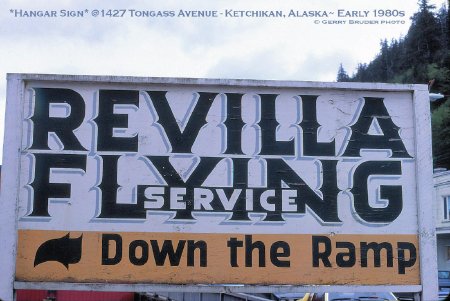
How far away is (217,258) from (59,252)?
36.3 inches

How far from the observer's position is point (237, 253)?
379 cm

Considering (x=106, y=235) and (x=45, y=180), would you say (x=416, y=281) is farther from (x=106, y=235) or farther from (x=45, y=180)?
(x=45, y=180)

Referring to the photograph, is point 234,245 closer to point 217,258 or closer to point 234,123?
point 217,258

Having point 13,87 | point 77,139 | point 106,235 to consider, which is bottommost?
point 106,235

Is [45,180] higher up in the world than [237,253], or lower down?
higher up

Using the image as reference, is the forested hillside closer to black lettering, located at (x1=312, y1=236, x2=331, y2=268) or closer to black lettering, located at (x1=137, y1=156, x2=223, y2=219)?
black lettering, located at (x1=312, y1=236, x2=331, y2=268)

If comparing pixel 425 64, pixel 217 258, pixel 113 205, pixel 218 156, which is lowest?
pixel 217 258

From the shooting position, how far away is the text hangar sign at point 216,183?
12.3 ft

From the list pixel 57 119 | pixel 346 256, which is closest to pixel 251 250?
pixel 346 256

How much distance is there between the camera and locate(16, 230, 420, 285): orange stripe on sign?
Answer: 3.71 metres

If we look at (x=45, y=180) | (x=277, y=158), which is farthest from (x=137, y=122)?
(x=277, y=158)

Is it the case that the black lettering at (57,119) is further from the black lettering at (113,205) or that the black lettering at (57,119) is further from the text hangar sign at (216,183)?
the black lettering at (113,205)

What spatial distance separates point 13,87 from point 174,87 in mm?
955

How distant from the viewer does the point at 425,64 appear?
1129 inches
